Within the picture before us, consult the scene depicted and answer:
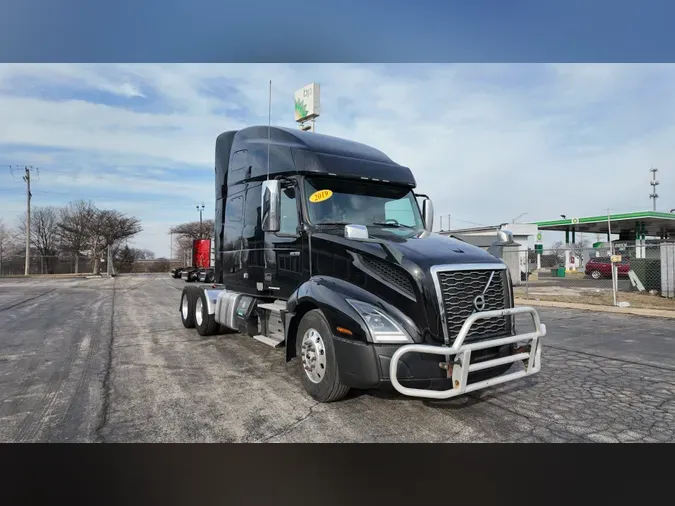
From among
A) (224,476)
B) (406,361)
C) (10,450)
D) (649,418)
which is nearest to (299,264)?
(406,361)

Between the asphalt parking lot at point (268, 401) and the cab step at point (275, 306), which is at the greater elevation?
the cab step at point (275, 306)

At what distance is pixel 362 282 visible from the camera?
13.5ft

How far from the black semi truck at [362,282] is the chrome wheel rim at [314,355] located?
1cm

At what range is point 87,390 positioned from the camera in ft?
15.6

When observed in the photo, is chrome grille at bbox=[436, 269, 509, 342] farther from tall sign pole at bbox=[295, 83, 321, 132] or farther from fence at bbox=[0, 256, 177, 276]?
fence at bbox=[0, 256, 177, 276]

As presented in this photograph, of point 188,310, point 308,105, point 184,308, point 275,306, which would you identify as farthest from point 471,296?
point 308,105

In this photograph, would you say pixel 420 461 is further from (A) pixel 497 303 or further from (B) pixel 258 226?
(B) pixel 258 226

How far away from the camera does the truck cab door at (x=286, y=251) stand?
509cm

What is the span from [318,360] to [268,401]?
28.4 inches

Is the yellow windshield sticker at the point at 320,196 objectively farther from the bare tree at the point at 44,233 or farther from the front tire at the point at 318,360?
the bare tree at the point at 44,233

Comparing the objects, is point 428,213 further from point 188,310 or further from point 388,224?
point 188,310

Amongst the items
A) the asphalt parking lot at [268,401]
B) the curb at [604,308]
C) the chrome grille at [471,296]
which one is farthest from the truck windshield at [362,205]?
the curb at [604,308]

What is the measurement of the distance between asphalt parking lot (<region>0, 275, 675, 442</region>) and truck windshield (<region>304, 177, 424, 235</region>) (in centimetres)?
197

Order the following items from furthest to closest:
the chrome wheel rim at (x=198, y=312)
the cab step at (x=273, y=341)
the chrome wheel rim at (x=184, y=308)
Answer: the chrome wheel rim at (x=184, y=308) < the chrome wheel rim at (x=198, y=312) < the cab step at (x=273, y=341)
